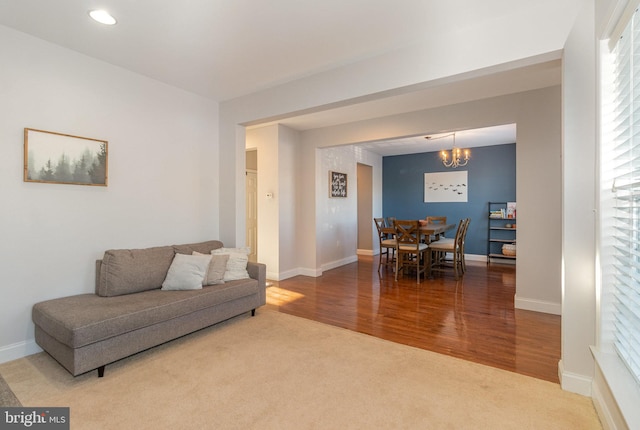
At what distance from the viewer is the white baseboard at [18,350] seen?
2.48 meters

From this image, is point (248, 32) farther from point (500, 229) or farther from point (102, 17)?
point (500, 229)

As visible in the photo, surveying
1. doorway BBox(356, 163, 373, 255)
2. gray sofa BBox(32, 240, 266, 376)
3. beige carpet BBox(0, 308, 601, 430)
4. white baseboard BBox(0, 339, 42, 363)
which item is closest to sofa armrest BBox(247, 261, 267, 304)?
gray sofa BBox(32, 240, 266, 376)

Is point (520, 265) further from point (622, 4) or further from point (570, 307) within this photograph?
point (622, 4)

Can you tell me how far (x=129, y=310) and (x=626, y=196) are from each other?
10.6 ft

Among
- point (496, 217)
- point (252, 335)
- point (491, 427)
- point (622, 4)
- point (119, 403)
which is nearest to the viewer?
point (622, 4)

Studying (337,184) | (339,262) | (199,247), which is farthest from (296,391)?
(337,184)

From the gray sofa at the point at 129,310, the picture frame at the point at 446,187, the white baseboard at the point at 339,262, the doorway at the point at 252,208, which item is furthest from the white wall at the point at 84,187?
the picture frame at the point at 446,187

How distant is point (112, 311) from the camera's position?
2.34 m

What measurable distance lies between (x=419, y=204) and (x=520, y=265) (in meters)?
4.23

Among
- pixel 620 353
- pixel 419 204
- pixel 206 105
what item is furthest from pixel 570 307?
pixel 419 204

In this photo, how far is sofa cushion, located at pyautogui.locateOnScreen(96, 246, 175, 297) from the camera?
2.81 m

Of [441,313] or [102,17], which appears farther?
[441,313]

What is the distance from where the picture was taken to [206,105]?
4.02 m

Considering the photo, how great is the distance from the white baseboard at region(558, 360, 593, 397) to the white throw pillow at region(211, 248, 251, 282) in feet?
9.30
